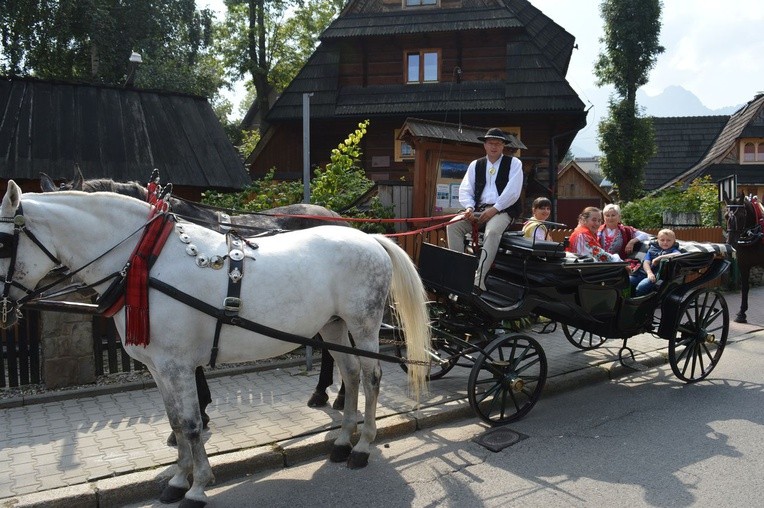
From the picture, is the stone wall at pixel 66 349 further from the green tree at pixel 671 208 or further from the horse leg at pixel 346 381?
the green tree at pixel 671 208

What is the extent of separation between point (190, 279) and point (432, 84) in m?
15.4

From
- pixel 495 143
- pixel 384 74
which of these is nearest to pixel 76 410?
pixel 495 143

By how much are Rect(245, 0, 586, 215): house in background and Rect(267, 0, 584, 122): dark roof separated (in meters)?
0.03

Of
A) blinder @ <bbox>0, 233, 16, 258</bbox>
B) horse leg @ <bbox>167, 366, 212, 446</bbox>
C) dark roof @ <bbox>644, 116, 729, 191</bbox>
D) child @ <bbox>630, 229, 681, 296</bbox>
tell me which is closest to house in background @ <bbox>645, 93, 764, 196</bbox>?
dark roof @ <bbox>644, 116, 729, 191</bbox>

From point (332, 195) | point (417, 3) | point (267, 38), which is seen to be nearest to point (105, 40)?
point (267, 38)

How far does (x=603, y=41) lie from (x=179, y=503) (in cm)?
2499

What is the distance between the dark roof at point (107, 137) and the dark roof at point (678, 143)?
24.8 metres

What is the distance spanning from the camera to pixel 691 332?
20.5ft

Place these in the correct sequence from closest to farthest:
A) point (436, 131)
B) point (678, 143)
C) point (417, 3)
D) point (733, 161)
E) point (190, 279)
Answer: point (190, 279)
point (436, 131)
point (417, 3)
point (733, 161)
point (678, 143)

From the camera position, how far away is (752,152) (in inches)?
1053

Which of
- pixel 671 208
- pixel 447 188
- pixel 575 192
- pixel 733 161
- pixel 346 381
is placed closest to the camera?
pixel 346 381

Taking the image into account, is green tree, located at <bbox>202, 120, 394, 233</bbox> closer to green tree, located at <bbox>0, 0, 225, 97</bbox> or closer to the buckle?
the buckle

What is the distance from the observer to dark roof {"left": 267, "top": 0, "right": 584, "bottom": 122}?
648 inches

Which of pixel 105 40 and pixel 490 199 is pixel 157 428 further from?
pixel 105 40
